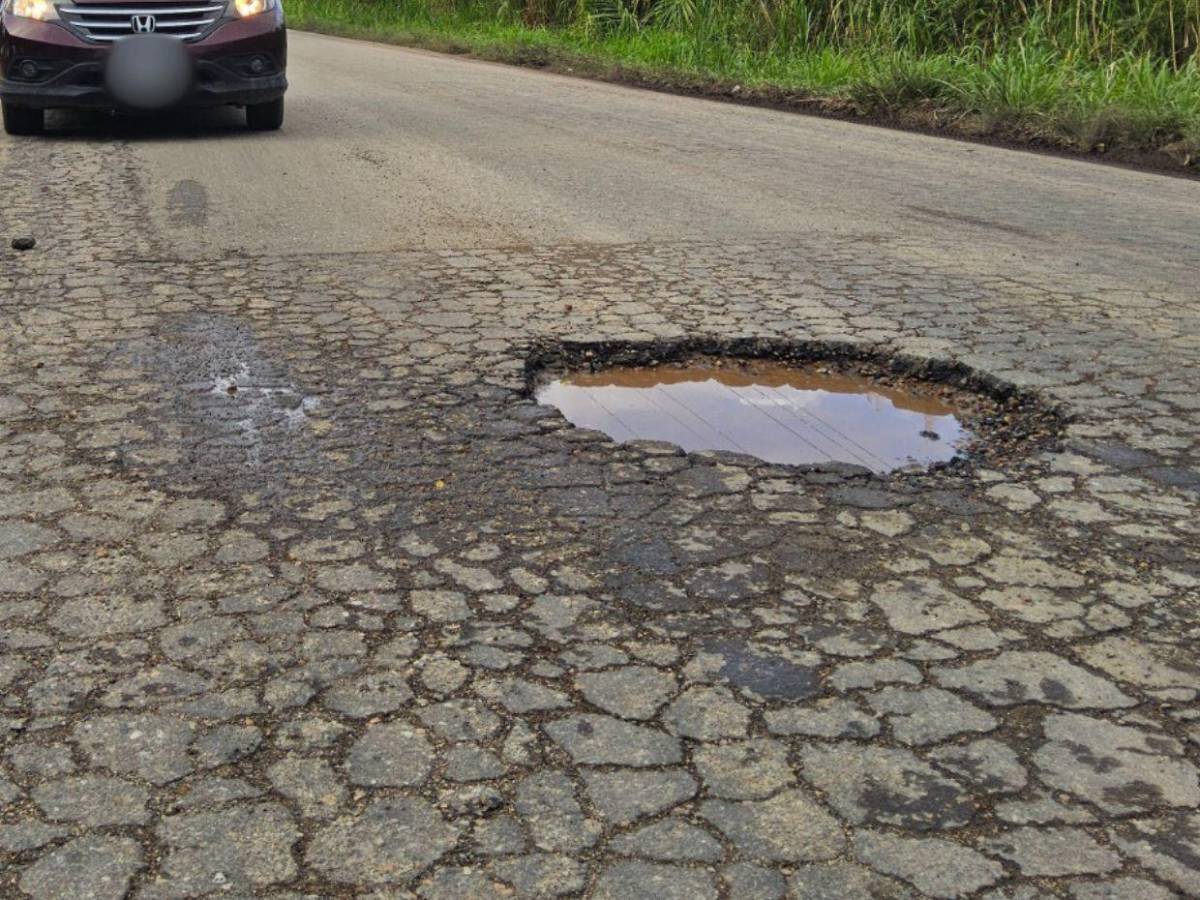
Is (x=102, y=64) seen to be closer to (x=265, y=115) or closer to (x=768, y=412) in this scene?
(x=265, y=115)

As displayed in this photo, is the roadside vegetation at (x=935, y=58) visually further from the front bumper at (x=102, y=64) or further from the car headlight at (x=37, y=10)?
the car headlight at (x=37, y=10)

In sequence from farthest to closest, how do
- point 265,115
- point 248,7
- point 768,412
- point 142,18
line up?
point 265,115 < point 248,7 < point 142,18 < point 768,412

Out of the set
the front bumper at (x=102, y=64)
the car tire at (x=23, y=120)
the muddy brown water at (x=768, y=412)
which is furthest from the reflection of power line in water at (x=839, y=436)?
the car tire at (x=23, y=120)

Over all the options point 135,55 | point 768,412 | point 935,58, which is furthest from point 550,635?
point 935,58

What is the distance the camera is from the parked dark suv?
9992 mm

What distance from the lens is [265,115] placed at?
10969 millimetres

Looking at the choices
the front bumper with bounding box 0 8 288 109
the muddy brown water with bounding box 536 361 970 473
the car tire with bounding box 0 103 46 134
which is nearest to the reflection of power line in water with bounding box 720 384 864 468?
the muddy brown water with bounding box 536 361 970 473

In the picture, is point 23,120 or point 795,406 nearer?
point 795,406

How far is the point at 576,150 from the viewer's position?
1062cm

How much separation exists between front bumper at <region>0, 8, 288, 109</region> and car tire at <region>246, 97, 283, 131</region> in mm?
176

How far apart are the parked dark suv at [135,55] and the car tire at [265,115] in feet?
0.35

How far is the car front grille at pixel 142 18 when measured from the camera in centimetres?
1006

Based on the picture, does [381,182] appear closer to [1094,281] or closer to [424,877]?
[1094,281]

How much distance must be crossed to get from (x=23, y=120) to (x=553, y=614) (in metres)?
8.68
